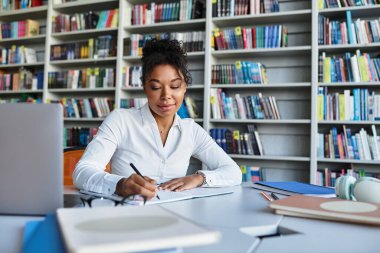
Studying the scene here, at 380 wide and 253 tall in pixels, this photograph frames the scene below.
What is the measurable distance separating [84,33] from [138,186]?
10.7 ft

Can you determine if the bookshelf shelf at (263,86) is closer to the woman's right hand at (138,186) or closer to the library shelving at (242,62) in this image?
the library shelving at (242,62)

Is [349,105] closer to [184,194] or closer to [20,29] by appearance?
[184,194]

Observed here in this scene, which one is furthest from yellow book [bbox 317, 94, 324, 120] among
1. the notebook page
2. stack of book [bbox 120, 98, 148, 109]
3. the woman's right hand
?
the woman's right hand

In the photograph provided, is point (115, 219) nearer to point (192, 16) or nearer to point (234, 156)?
point (234, 156)

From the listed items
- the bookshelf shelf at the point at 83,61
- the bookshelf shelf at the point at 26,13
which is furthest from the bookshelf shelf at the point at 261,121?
the bookshelf shelf at the point at 26,13

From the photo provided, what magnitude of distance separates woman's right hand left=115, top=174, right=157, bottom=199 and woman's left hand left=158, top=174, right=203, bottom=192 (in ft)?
0.60

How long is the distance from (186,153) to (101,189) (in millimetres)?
638

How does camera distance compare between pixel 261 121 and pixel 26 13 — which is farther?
pixel 26 13

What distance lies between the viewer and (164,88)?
5.11 ft

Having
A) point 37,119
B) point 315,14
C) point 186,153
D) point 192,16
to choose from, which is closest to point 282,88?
point 315,14

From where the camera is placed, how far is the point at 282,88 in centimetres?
327

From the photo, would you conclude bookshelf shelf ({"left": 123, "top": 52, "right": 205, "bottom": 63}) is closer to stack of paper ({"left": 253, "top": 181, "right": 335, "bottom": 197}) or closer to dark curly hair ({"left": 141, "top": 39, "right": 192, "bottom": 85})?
dark curly hair ({"left": 141, "top": 39, "right": 192, "bottom": 85})

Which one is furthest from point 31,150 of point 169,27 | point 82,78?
point 82,78

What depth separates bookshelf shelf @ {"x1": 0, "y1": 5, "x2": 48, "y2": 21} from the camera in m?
4.02
